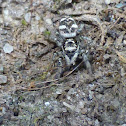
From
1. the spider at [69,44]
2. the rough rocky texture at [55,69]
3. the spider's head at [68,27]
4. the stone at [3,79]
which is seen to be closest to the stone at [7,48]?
the rough rocky texture at [55,69]

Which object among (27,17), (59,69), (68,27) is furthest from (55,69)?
(27,17)

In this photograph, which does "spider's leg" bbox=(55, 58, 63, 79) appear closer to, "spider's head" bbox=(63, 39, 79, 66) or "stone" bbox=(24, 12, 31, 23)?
"spider's head" bbox=(63, 39, 79, 66)

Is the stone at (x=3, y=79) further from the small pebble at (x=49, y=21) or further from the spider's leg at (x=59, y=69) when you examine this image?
the small pebble at (x=49, y=21)

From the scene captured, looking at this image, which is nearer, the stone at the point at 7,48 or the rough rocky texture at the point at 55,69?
the rough rocky texture at the point at 55,69

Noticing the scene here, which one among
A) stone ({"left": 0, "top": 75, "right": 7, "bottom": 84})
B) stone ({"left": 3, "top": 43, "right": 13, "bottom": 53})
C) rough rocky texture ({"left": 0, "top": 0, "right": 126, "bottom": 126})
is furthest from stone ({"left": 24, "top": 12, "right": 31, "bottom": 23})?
stone ({"left": 0, "top": 75, "right": 7, "bottom": 84})

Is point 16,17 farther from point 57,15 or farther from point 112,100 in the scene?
point 112,100

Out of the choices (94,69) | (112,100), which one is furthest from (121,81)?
(94,69)

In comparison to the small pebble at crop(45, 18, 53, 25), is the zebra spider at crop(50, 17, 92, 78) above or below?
below

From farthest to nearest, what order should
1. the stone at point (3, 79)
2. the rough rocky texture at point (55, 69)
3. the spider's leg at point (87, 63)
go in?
the spider's leg at point (87, 63), the stone at point (3, 79), the rough rocky texture at point (55, 69)
